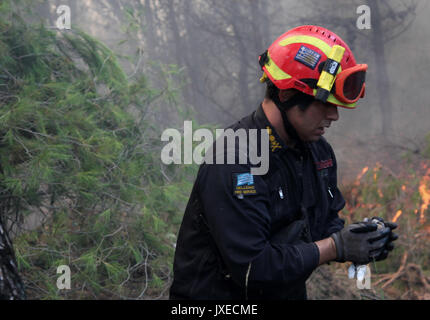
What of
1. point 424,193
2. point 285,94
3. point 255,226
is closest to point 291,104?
point 285,94

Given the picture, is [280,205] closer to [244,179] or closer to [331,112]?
[244,179]

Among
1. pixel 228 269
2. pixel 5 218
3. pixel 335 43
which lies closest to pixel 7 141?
pixel 5 218

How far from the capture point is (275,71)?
1968 millimetres

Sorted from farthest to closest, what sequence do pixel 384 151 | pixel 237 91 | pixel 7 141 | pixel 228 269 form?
pixel 237 91
pixel 384 151
pixel 7 141
pixel 228 269

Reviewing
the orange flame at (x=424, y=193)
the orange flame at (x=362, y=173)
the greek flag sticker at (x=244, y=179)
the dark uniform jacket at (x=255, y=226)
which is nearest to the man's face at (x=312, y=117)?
the dark uniform jacket at (x=255, y=226)

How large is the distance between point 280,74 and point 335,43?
29cm

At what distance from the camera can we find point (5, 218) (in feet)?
12.0

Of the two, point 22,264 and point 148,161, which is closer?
point 22,264

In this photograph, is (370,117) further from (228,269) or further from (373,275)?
(228,269)

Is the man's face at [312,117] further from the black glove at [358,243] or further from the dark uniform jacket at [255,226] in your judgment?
the black glove at [358,243]

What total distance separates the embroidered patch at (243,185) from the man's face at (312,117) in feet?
1.30

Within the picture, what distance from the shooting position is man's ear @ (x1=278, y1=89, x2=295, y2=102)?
1.96 metres

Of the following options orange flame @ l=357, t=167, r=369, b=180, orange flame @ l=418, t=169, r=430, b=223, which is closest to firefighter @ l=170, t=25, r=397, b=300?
orange flame @ l=418, t=169, r=430, b=223

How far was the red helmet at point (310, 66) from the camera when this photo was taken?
1895 mm
